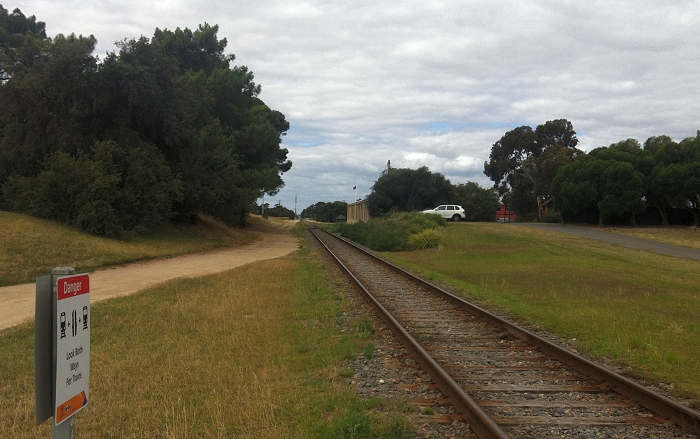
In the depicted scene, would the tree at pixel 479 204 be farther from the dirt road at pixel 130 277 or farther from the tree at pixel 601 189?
the dirt road at pixel 130 277

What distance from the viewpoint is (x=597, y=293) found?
15.8 m

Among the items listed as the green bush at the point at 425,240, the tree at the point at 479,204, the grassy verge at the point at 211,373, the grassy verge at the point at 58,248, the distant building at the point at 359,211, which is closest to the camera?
the grassy verge at the point at 211,373

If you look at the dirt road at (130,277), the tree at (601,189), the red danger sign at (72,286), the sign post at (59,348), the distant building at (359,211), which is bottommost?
the dirt road at (130,277)

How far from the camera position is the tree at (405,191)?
6412 cm

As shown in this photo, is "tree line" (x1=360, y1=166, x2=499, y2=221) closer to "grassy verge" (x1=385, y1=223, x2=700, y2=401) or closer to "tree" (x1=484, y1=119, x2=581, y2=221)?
"tree" (x1=484, y1=119, x2=581, y2=221)

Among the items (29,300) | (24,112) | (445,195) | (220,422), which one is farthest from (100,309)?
(445,195)

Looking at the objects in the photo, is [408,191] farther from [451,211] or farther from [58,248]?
[58,248]

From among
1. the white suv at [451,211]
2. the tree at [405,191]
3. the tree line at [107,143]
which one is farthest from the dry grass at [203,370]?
the tree at [405,191]

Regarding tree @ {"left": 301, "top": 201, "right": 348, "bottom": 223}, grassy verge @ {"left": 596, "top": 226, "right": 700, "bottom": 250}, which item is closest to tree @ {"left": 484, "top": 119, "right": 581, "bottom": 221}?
grassy verge @ {"left": 596, "top": 226, "right": 700, "bottom": 250}

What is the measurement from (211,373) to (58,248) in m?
18.4

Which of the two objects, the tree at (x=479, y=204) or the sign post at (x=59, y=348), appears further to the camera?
the tree at (x=479, y=204)

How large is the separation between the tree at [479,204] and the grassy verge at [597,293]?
46064 mm

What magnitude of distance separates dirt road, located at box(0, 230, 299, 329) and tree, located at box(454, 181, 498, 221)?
54.6 m

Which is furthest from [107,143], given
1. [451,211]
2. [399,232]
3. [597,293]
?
[451,211]
